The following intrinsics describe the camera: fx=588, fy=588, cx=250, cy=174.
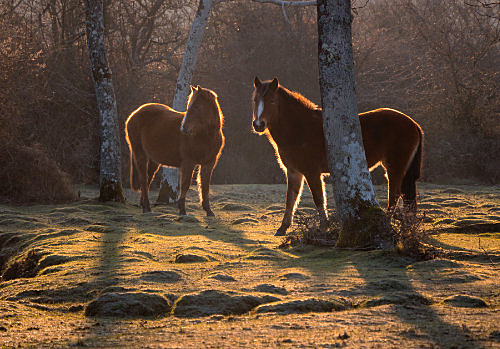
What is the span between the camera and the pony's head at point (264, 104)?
8.27 metres

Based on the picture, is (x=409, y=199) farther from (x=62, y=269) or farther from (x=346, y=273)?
(x=62, y=269)

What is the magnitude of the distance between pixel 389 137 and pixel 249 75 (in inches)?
502

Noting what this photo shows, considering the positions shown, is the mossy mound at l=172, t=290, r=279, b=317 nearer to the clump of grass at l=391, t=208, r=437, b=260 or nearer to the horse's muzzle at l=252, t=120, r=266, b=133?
the clump of grass at l=391, t=208, r=437, b=260

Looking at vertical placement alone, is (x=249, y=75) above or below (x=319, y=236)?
above

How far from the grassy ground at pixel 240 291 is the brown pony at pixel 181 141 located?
2700 millimetres

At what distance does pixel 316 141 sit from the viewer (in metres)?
8.37

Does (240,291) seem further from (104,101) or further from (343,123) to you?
(104,101)

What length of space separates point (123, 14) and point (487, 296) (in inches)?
734

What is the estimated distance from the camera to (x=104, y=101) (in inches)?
513

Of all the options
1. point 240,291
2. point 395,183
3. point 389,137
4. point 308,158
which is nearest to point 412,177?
point 395,183

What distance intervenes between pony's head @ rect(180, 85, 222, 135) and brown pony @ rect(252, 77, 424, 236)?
2.81 meters

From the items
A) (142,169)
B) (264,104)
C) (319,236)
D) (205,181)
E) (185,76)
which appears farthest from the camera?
(185,76)

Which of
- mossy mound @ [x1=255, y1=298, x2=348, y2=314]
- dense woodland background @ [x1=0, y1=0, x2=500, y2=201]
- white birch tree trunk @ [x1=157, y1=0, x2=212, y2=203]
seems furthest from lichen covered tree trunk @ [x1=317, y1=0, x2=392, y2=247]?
dense woodland background @ [x1=0, y1=0, x2=500, y2=201]

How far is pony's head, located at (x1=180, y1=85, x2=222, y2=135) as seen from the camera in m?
11.0
